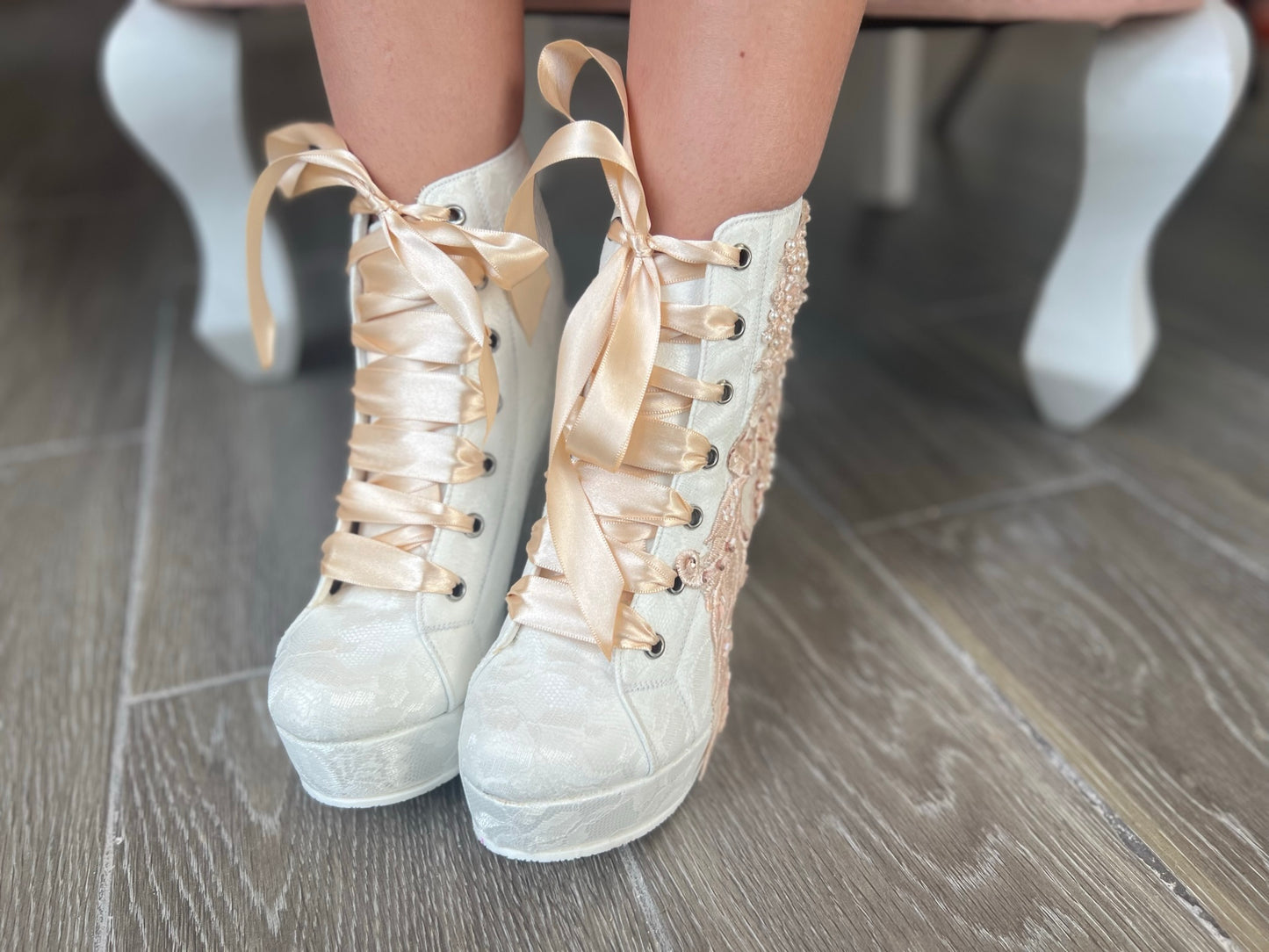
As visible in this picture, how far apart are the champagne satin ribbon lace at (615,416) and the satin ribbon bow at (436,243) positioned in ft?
0.08

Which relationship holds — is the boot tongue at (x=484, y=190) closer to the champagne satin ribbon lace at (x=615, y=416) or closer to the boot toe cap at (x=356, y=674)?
the champagne satin ribbon lace at (x=615, y=416)

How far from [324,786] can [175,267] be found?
0.84 metres

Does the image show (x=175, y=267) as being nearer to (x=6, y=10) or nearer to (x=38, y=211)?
(x=38, y=211)

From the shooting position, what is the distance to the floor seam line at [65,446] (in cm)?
74

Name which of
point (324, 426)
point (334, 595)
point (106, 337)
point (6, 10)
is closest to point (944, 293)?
point (324, 426)

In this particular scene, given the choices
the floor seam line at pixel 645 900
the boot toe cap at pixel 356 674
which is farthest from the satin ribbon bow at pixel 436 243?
the floor seam line at pixel 645 900

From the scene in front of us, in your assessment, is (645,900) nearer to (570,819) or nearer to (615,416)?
(570,819)

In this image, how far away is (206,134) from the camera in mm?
702

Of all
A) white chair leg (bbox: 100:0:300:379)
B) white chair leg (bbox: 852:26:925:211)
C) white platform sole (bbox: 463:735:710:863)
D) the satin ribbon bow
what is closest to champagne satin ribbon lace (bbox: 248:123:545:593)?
the satin ribbon bow

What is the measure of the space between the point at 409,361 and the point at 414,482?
0.20ft

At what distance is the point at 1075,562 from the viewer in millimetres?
599

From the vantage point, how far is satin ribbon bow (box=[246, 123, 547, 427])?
0.43 m

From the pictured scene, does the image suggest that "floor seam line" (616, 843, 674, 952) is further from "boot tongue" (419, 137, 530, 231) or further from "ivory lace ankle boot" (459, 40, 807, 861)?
"boot tongue" (419, 137, 530, 231)

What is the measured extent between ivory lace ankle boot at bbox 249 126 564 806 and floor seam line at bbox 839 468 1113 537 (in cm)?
27
